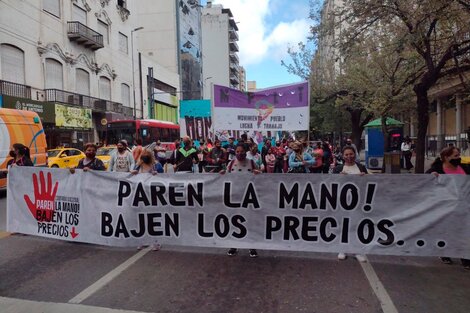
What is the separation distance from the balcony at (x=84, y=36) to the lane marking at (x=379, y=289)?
3030 centimetres

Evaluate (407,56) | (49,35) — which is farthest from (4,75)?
(407,56)

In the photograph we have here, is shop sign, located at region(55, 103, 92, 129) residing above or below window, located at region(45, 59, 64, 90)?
below

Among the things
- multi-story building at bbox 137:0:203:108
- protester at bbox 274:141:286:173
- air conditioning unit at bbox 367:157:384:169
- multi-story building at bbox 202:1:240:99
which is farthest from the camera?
multi-story building at bbox 202:1:240:99

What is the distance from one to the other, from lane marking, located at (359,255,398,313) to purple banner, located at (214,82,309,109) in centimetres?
428

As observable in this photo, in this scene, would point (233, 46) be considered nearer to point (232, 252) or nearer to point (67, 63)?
point (67, 63)

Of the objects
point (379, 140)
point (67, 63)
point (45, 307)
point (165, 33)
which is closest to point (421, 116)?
point (379, 140)

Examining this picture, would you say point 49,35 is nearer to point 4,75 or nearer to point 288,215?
point 4,75

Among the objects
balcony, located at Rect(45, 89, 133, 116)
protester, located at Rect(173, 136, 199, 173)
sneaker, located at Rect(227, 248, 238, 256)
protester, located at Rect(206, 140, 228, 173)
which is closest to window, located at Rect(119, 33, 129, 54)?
balcony, located at Rect(45, 89, 133, 116)

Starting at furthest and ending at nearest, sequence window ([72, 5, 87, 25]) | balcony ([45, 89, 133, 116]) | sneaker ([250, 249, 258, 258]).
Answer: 1. window ([72, 5, 87, 25])
2. balcony ([45, 89, 133, 116])
3. sneaker ([250, 249, 258, 258])

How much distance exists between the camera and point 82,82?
108 feet

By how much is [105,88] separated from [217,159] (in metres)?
27.6

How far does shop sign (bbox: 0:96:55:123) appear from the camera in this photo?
22.8m

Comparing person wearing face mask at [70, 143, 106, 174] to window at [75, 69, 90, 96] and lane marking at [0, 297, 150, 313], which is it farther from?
window at [75, 69, 90, 96]

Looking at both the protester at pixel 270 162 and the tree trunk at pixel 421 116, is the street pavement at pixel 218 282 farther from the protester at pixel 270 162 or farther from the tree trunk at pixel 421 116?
the protester at pixel 270 162
